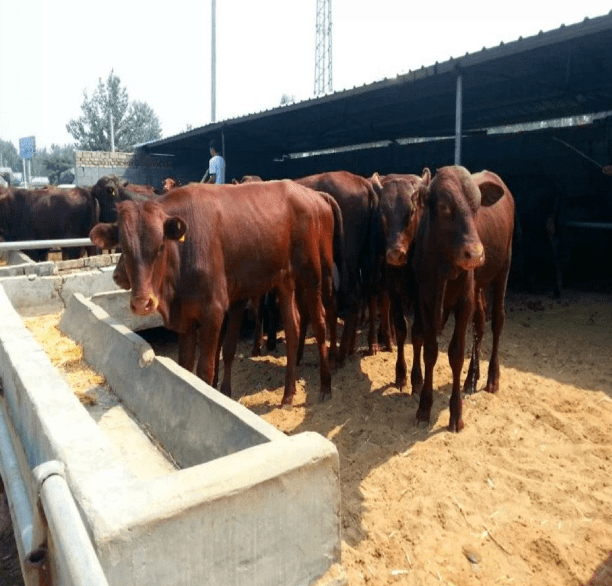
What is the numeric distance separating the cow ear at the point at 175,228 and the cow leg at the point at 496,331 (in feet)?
10.1

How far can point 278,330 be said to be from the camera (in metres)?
7.39

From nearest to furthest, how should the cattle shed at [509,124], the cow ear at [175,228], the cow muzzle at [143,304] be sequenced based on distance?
the cow muzzle at [143,304] < the cow ear at [175,228] < the cattle shed at [509,124]

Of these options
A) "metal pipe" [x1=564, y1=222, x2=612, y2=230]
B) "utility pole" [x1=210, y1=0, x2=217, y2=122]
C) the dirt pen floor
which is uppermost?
"utility pole" [x1=210, y1=0, x2=217, y2=122]

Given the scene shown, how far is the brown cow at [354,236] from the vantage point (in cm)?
589

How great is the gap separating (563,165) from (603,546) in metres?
9.20

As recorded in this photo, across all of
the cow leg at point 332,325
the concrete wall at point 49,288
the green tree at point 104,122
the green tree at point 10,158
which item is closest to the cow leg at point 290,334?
the cow leg at point 332,325

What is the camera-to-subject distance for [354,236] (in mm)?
5918

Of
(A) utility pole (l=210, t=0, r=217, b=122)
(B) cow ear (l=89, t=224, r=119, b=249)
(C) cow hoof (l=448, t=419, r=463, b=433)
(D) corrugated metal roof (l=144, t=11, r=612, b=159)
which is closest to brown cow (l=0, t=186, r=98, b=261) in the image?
(D) corrugated metal roof (l=144, t=11, r=612, b=159)

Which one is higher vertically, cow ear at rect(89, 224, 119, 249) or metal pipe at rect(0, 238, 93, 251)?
cow ear at rect(89, 224, 119, 249)

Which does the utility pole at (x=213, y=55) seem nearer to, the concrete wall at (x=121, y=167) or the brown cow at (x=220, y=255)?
the concrete wall at (x=121, y=167)

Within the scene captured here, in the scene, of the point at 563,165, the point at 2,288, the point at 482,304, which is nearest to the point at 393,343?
the point at 482,304

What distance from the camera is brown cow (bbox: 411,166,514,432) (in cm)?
397

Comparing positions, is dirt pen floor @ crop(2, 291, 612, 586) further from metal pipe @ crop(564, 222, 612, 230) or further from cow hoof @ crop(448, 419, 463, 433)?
metal pipe @ crop(564, 222, 612, 230)

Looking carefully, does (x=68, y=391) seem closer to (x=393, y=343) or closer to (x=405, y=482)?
(x=405, y=482)
